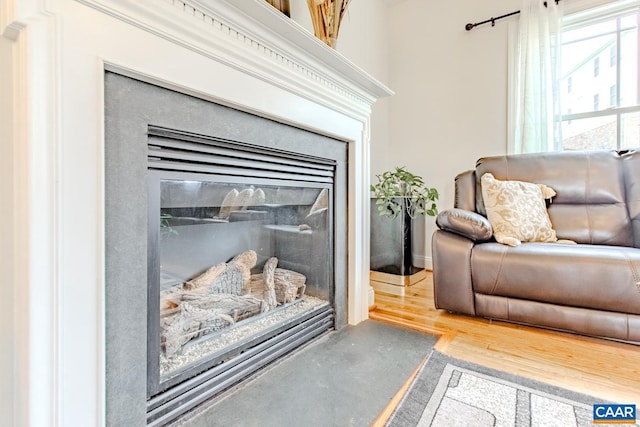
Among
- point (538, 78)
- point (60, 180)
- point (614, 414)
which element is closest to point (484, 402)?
point (614, 414)

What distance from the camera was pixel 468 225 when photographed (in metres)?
1.71

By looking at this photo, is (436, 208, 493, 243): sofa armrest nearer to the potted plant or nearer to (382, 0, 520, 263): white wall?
the potted plant

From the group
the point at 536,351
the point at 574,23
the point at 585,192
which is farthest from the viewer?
the point at 574,23

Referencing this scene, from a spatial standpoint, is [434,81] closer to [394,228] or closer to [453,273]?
[394,228]

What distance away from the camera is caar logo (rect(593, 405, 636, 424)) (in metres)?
0.92

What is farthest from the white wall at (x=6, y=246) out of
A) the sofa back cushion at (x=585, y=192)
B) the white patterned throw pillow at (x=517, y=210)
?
the sofa back cushion at (x=585, y=192)

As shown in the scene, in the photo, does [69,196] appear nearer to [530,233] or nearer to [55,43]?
[55,43]

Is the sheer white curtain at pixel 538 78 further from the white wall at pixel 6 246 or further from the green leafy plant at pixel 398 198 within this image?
the white wall at pixel 6 246

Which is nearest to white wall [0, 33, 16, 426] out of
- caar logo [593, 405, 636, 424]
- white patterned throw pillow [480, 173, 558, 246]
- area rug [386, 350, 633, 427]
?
area rug [386, 350, 633, 427]

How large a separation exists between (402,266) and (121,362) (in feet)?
6.04

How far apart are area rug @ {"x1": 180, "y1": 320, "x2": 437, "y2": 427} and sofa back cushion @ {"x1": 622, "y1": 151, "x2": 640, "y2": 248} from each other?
1.44 metres

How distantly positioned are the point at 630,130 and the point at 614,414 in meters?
2.29

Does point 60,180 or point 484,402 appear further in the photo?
point 484,402

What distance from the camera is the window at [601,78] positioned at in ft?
7.44
